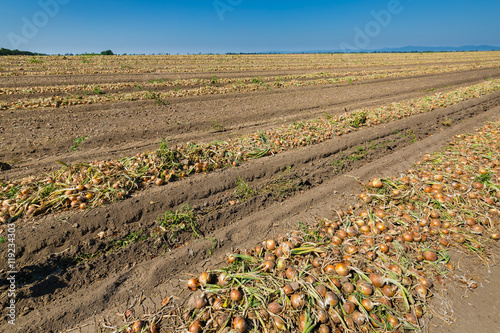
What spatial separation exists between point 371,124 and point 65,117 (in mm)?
9714

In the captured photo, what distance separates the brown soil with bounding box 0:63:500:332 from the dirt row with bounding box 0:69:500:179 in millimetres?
39

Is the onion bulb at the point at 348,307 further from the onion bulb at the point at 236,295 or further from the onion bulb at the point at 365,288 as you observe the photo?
the onion bulb at the point at 236,295

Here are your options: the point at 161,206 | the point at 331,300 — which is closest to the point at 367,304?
the point at 331,300

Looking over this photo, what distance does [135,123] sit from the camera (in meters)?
6.95

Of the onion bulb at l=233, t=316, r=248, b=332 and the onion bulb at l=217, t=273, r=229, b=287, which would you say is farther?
the onion bulb at l=217, t=273, r=229, b=287

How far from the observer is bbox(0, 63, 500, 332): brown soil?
2.31 m

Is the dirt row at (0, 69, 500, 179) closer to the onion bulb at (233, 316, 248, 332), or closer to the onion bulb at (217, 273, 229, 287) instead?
the onion bulb at (217, 273, 229, 287)

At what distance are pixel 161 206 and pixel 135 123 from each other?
14.8ft

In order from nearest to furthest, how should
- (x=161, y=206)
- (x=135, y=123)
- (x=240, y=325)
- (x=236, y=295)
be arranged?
(x=240, y=325) → (x=236, y=295) → (x=161, y=206) → (x=135, y=123)

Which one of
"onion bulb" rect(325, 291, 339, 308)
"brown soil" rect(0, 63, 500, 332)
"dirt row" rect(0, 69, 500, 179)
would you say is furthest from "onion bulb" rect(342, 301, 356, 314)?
"dirt row" rect(0, 69, 500, 179)

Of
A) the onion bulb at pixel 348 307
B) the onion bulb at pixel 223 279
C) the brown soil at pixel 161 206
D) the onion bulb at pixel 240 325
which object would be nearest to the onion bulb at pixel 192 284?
the brown soil at pixel 161 206

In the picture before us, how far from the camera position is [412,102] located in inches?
375

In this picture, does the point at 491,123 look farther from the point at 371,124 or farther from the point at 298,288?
the point at 298,288

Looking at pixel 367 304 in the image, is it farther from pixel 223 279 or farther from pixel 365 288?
pixel 223 279
